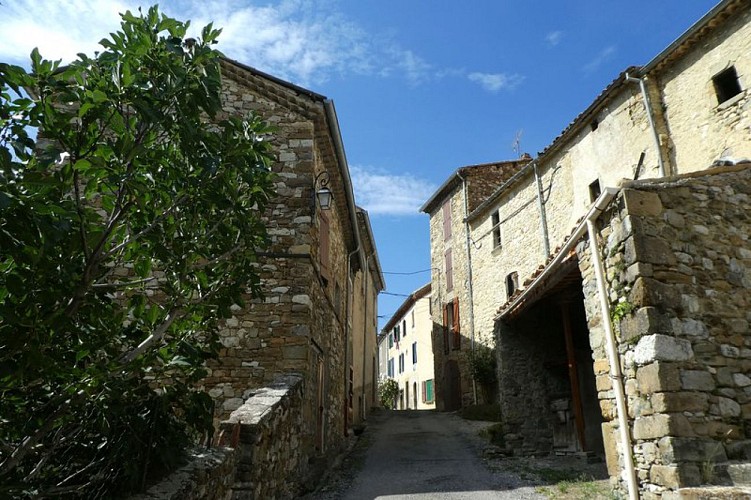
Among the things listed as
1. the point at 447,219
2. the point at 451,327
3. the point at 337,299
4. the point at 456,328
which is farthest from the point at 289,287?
the point at 447,219

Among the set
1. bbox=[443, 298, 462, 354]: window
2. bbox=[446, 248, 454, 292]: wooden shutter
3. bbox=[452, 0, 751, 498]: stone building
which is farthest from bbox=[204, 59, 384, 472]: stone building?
bbox=[446, 248, 454, 292]: wooden shutter

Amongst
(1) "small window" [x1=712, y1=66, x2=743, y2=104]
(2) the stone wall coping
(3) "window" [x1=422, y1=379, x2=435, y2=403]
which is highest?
(1) "small window" [x1=712, y1=66, x2=743, y2=104]

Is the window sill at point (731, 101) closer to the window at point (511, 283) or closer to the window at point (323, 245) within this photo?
the window at point (323, 245)

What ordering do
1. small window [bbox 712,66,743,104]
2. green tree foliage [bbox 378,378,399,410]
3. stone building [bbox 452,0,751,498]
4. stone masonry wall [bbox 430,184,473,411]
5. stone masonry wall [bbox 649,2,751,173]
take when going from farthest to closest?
green tree foliage [bbox 378,378,399,410]
stone masonry wall [bbox 430,184,473,411]
small window [bbox 712,66,743,104]
stone masonry wall [bbox 649,2,751,173]
stone building [bbox 452,0,751,498]

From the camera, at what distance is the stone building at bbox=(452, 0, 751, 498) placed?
15.1ft

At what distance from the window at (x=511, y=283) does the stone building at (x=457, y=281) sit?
182 cm

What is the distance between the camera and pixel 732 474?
168 inches

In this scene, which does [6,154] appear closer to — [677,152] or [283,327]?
[283,327]

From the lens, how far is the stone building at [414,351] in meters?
27.0

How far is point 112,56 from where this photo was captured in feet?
8.82

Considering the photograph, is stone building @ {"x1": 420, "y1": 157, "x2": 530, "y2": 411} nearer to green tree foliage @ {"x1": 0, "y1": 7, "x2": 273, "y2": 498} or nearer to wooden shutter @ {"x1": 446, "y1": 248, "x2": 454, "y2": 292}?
wooden shutter @ {"x1": 446, "y1": 248, "x2": 454, "y2": 292}

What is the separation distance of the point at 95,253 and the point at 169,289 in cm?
92

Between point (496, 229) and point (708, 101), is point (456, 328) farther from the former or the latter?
point (708, 101)


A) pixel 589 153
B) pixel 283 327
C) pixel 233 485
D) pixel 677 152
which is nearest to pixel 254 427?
pixel 233 485
